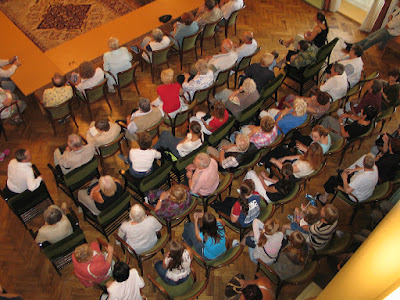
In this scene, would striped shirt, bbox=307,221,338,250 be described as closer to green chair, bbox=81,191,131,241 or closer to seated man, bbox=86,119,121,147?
green chair, bbox=81,191,131,241

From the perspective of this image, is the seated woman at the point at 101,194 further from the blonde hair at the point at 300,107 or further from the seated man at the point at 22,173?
the blonde hair at the point at 300,107

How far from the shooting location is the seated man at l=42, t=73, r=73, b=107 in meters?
6.09

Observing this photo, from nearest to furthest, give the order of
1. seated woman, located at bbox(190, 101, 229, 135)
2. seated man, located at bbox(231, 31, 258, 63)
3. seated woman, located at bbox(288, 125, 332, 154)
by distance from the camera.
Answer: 1. seated woman, located at bbox(288, 125, 332, 154)
2. seated woman, located at bbox(190, 101, 229, 135)
3. seated man, located at bbox(231, 31, 258, 63)

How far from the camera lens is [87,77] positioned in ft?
20.6

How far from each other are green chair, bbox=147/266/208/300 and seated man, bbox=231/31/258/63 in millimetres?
4471

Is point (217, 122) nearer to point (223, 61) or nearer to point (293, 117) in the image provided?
point (293, 117)

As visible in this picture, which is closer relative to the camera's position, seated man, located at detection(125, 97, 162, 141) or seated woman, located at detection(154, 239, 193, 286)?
seated woman, located at detection(154, 239, 193, 286)

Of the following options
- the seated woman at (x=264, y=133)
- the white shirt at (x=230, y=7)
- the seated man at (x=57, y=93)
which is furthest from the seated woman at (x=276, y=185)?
the white shirt at (x=230, y=7)

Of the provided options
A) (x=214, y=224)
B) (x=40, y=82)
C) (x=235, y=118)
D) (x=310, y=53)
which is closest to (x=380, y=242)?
(x=214, y=224)

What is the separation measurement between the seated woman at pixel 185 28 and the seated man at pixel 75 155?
3406 millimetres

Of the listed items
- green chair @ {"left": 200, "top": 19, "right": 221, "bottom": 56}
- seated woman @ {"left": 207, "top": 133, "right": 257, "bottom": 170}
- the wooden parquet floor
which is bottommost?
the wooden parquet floor

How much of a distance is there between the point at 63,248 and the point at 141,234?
0.97 metres

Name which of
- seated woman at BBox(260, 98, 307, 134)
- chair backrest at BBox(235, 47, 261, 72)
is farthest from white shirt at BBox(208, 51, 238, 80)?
seated woman at BBox(260, 98, 307, 134)

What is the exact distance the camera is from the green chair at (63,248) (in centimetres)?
436
